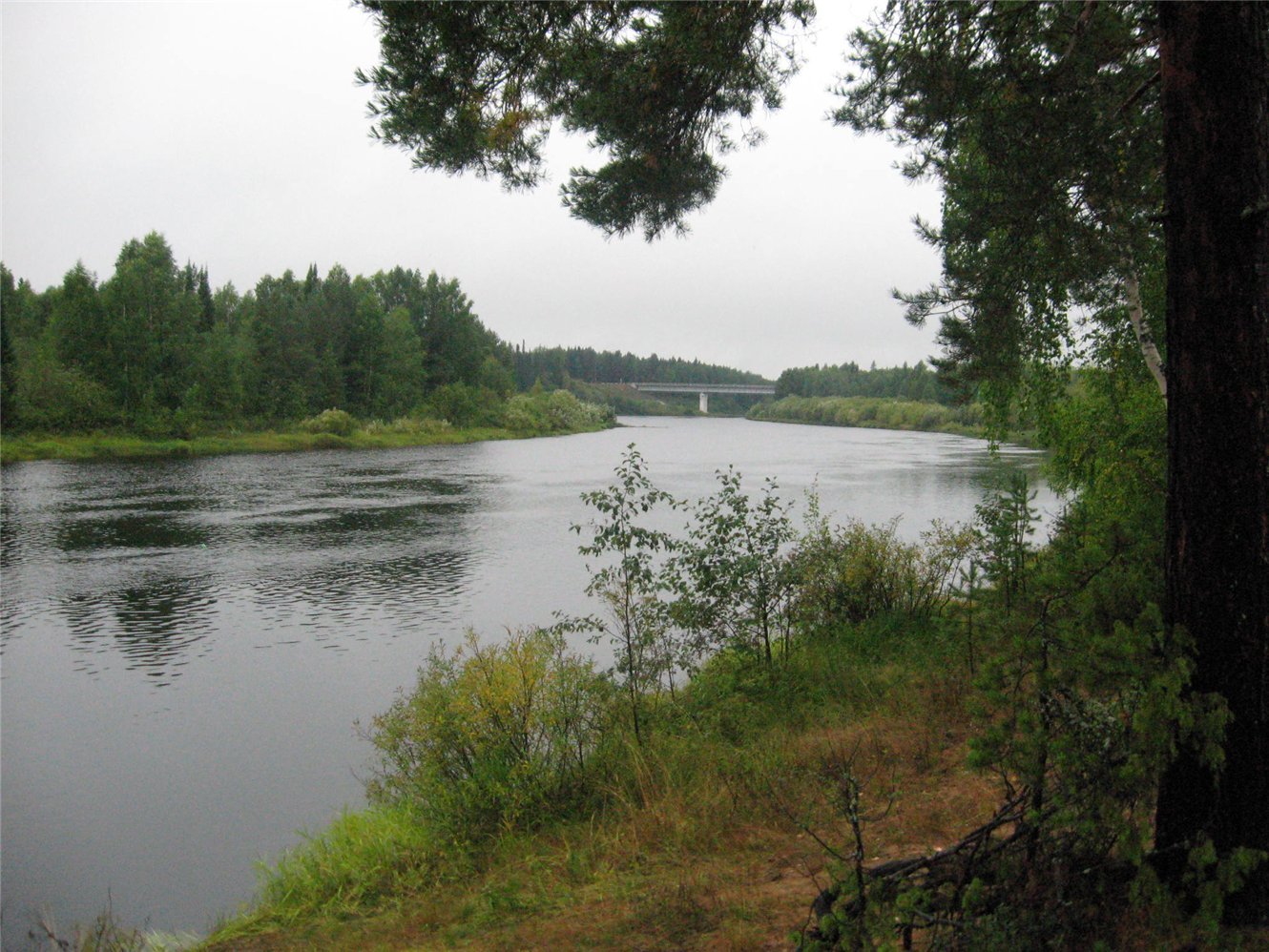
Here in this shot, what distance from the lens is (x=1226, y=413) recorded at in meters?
2.71

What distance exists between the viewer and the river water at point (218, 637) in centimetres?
746

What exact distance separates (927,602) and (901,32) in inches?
262

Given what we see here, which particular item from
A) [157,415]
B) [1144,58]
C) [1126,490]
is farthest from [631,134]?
[157,415]

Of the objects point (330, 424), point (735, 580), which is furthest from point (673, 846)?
point (330, 424)

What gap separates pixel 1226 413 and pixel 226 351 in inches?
2154

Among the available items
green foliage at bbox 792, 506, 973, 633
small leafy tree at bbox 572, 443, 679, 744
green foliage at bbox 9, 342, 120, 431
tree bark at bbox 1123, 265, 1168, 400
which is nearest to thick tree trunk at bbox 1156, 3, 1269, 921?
small leafy tree at bbox 572, 443, 679, 744

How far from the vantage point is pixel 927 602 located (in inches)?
394

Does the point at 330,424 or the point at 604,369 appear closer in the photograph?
the point at 330,424

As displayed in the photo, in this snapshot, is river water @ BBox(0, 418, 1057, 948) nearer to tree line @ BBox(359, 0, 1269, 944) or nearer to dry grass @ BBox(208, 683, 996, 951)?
dry grass @ BBox(208, 683, 996, 951)

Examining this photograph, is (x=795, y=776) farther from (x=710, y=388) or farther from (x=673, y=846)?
(x=710, y=388)

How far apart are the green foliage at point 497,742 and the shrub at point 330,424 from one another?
49987 mm

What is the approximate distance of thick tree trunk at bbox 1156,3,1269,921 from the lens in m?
2.68

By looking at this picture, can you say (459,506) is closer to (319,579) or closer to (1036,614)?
(319,579)

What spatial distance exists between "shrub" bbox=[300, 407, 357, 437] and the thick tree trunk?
2153 inches
